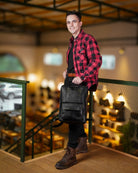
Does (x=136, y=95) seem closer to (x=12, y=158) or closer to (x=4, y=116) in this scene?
(x=12, y=158)

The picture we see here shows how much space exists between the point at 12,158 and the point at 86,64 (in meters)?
1.51

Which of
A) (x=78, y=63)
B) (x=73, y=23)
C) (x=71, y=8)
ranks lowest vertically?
(x=78, y=63)

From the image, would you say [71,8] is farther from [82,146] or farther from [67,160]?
[67,160]

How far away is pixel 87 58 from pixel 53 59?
29.4ft

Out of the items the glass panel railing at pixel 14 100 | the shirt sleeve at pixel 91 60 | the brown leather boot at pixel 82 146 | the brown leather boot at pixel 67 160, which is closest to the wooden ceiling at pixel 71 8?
the glass panel railing at pixel 14 100

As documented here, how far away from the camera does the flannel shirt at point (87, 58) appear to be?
239 centimetres

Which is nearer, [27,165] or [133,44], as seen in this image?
[27,165]

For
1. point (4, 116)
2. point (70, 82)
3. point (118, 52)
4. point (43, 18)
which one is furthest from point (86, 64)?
point (43, 18)

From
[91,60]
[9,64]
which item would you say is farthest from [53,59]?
[91,60]

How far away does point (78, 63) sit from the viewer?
8.20ft

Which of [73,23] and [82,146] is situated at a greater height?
[73,23]

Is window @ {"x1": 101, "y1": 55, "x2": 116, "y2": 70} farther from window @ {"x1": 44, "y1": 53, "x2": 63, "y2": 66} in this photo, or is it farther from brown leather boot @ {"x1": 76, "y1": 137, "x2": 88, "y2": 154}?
brown leather boot @ {"x1": 76, "y1": 137, "x2": 88, "y2": 154}

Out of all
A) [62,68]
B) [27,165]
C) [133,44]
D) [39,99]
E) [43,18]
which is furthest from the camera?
[39,99]

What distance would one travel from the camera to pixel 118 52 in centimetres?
823
